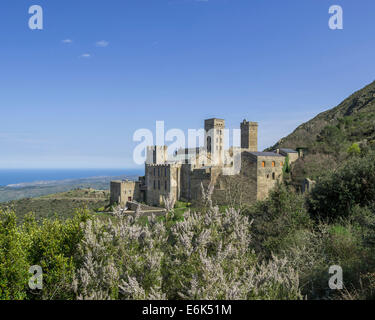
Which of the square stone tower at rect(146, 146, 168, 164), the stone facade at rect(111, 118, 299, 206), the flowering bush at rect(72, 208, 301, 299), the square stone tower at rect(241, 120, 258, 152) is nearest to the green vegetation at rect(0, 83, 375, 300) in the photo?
the flowering bush at rect(72, 208, 301, 299)

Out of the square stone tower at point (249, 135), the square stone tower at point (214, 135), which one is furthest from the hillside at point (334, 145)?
the square stone tower at point (214, 135)

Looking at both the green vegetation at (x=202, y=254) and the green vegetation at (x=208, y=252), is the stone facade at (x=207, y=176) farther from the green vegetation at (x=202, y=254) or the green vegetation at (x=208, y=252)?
the green vegetation at (x=202, y=254)

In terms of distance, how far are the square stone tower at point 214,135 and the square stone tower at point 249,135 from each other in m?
4.14

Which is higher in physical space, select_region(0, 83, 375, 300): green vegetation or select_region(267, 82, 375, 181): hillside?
select_region(267, 82, 375, 181): hillside

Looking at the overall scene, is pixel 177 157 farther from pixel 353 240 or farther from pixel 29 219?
pixel 353 240

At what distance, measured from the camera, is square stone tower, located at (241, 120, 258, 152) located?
2203 inches

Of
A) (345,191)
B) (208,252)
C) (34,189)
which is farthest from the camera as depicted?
(34,189)

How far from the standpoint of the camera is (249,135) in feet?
184

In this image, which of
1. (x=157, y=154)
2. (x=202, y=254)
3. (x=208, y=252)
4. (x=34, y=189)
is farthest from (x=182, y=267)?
(x=34, y=189)

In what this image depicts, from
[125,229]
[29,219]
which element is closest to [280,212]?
[125,229]

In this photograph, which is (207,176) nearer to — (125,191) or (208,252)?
(125,191)

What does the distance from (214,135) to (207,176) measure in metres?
21.1

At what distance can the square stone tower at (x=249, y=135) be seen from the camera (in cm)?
5597

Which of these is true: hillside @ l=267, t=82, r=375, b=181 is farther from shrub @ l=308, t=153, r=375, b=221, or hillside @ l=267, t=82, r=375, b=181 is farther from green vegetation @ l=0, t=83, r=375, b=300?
green vegetation @ l=0, t=83, r=375, b=300
